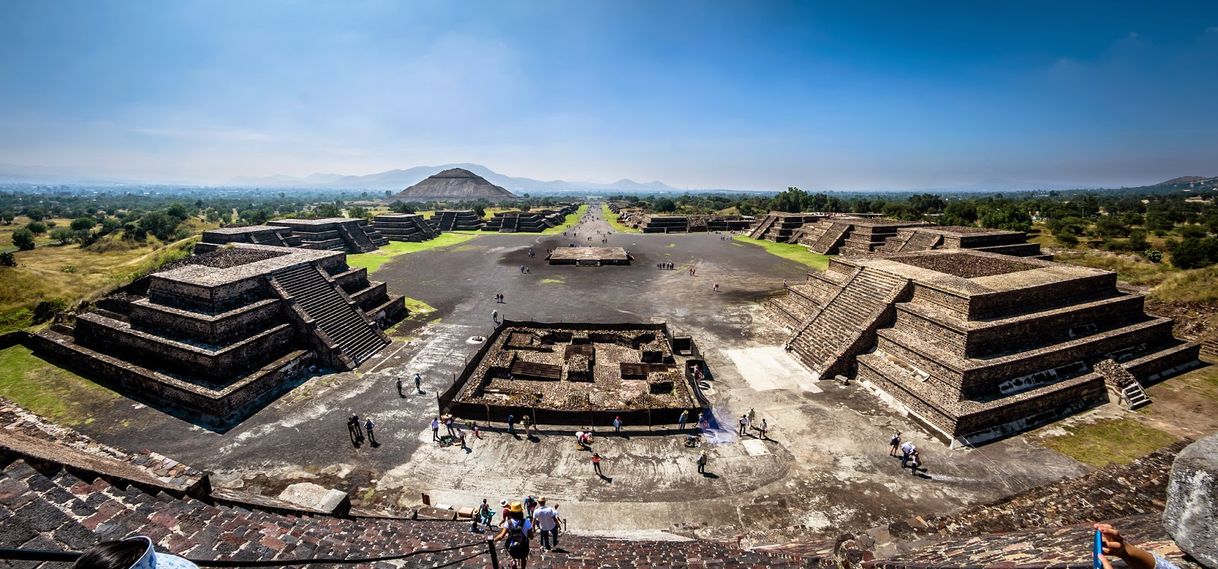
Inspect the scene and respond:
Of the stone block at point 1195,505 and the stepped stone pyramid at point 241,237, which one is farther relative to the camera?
the stepped stone pyramid at point 241,237

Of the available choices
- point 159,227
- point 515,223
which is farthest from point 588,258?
point 159,227

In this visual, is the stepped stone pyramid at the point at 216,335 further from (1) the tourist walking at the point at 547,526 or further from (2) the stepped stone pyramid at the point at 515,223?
(2) the stepped stone pyramid at the point at 515,223

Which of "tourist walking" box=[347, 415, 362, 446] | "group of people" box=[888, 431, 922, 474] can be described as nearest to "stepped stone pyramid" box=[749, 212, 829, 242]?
"group of people" box=[888, 431, 922, 474]

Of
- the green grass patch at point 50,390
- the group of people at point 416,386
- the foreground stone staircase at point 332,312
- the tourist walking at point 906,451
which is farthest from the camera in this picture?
the foreground stone staircase at point 332,312

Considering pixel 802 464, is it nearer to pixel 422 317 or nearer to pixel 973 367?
pixel 973 367

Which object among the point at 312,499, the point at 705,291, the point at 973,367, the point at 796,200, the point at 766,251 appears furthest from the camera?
the point at 796,200

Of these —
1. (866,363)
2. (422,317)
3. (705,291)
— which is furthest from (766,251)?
(422,317)

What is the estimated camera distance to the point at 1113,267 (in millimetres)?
31547

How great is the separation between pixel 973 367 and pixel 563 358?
1450 centimetres

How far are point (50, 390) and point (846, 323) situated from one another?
3061cm

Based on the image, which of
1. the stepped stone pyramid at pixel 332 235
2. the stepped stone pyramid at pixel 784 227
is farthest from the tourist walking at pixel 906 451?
the stepped stone pyramid at pixel 332 235

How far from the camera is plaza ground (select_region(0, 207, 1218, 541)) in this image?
11.0 m

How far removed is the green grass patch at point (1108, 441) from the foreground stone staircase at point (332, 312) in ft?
80.6

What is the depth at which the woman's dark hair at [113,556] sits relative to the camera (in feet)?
8.11
